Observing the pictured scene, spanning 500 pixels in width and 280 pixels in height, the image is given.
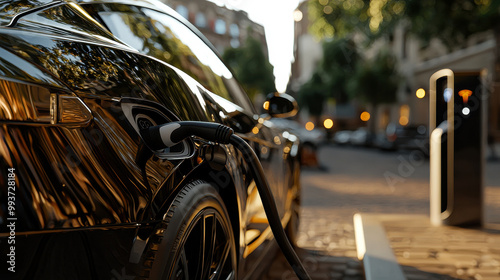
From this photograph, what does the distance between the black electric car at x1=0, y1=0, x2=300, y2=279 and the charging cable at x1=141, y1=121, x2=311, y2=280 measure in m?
0.05

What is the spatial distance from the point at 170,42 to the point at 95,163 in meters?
1.03

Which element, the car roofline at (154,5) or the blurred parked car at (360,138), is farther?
the blurred parked car at (360,138)

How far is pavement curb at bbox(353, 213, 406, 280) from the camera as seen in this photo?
3.49 meters

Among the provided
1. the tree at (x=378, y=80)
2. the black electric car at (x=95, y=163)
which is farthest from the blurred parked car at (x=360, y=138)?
the black electric car at (x=95, y=163)

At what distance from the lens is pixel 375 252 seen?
161 inches

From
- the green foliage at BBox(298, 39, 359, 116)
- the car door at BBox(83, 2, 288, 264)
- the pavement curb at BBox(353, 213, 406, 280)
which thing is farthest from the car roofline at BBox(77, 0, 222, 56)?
the green foliage at BBox(298, 39, 359, 116)

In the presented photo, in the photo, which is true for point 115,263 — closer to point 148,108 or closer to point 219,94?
point 148,108

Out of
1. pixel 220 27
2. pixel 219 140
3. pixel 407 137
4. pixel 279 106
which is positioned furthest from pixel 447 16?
pixel 220 27

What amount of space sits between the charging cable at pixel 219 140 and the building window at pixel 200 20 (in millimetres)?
60206

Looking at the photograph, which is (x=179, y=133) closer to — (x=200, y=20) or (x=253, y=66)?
(x=253, y=66)

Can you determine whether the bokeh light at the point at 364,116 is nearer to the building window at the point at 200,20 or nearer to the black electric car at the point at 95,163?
the building window at the point at 200,20

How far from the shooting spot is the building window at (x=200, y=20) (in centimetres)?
6188

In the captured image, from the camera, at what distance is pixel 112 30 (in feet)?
6.50

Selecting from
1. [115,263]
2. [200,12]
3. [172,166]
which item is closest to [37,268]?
[115,263]
